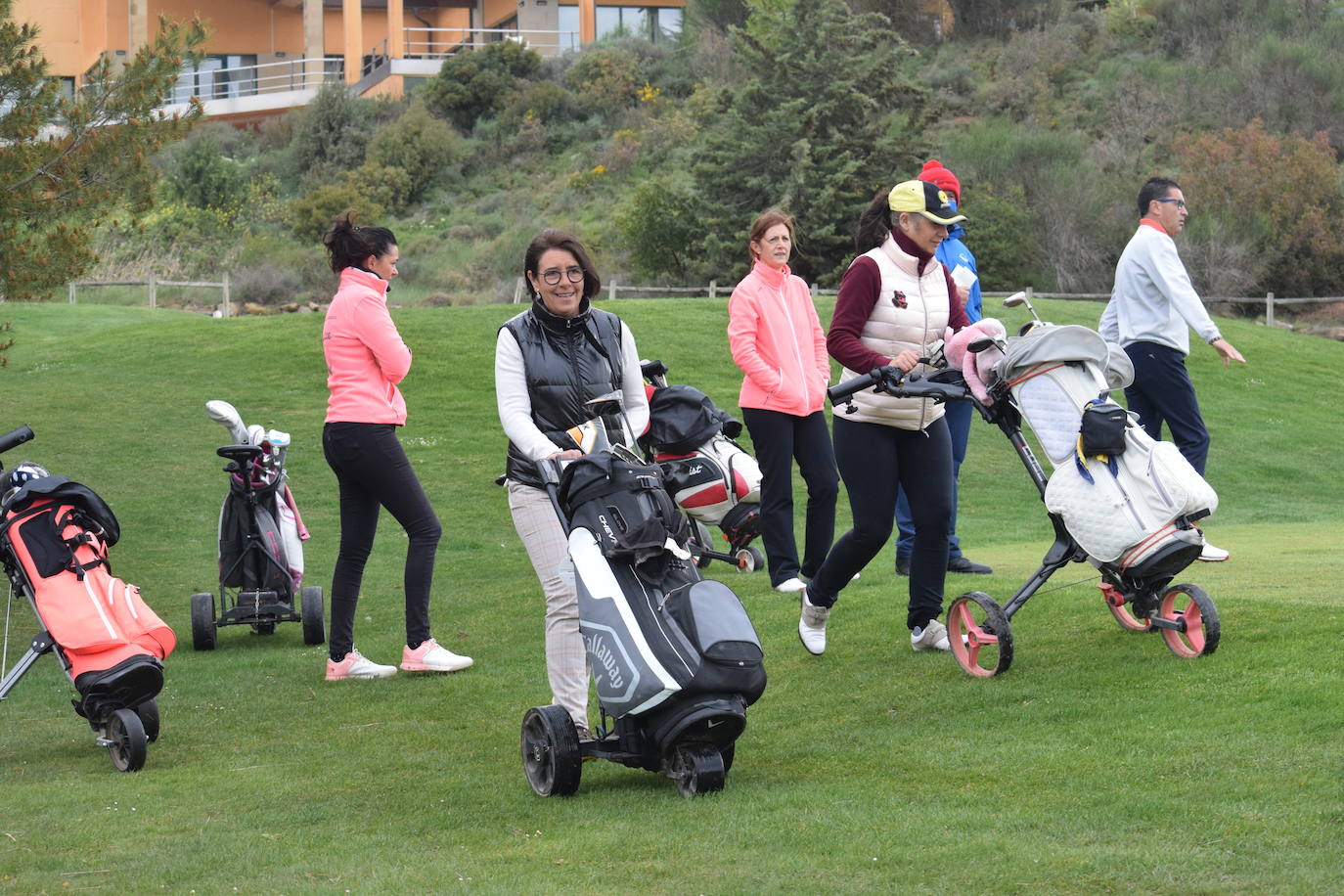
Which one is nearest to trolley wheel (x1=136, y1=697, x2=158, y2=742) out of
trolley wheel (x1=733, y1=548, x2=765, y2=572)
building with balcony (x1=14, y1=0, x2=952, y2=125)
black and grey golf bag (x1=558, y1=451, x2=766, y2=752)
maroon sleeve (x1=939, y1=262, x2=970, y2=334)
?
black and grey golf bag (x1=558, y1=451, x2=766, y2=752)

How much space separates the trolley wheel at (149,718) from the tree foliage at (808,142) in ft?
94.6

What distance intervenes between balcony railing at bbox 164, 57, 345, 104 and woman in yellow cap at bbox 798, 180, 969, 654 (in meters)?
55.0

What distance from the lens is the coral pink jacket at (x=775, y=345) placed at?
29.8 ft

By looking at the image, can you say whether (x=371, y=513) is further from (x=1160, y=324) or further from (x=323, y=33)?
(x=323, y=33)

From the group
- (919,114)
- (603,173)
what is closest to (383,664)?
(919,114)

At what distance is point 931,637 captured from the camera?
24.6 feet

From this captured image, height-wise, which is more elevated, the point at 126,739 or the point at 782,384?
the point at 782,384

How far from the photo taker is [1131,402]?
372 inches

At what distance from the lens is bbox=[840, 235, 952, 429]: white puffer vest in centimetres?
712

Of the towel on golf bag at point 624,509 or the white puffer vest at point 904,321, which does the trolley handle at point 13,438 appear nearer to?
the towel on golf bag at point 624,509

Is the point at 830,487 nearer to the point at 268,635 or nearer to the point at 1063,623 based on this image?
the point at 1063,623

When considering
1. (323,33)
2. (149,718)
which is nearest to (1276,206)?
(149,718)

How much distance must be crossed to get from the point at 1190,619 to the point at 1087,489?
0.73m

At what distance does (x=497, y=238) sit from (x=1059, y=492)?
36917 mm
